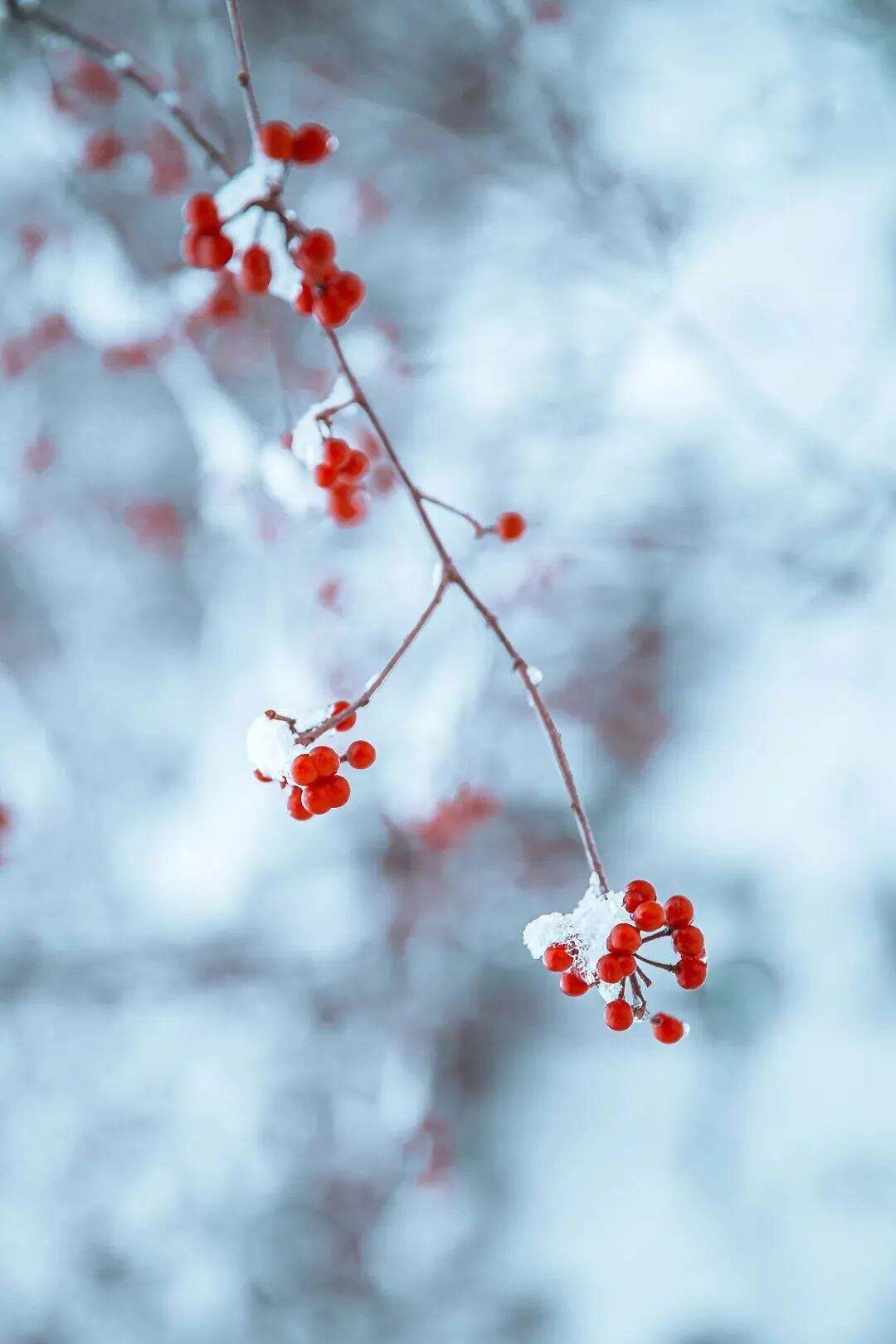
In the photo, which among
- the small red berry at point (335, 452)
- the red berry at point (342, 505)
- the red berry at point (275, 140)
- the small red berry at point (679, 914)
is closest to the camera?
the red berry at point (275, 140)

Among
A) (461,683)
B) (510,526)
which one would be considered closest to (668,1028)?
(510,526)

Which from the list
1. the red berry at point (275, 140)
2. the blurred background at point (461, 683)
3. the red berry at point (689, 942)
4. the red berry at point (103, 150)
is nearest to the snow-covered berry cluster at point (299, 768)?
the red berry at point (689, 942)

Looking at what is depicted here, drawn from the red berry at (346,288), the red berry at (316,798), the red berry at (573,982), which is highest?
the red berry at (346,288)

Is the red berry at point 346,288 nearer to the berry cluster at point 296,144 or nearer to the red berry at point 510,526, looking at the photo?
the berry cluster at point 296,144

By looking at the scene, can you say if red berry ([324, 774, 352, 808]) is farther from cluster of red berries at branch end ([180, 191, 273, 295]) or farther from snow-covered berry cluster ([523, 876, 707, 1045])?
cluster of red berries at branch end ([180, 191, 273, 295])

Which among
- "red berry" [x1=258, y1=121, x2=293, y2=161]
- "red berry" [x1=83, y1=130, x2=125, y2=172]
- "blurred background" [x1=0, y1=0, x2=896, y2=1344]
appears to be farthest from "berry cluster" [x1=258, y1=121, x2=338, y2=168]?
"red berry" [x1=83, y1=130, x2=125, y2=172]

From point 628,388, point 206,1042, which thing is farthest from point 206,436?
point 206,1042

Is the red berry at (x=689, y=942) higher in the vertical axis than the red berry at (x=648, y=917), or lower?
lower
